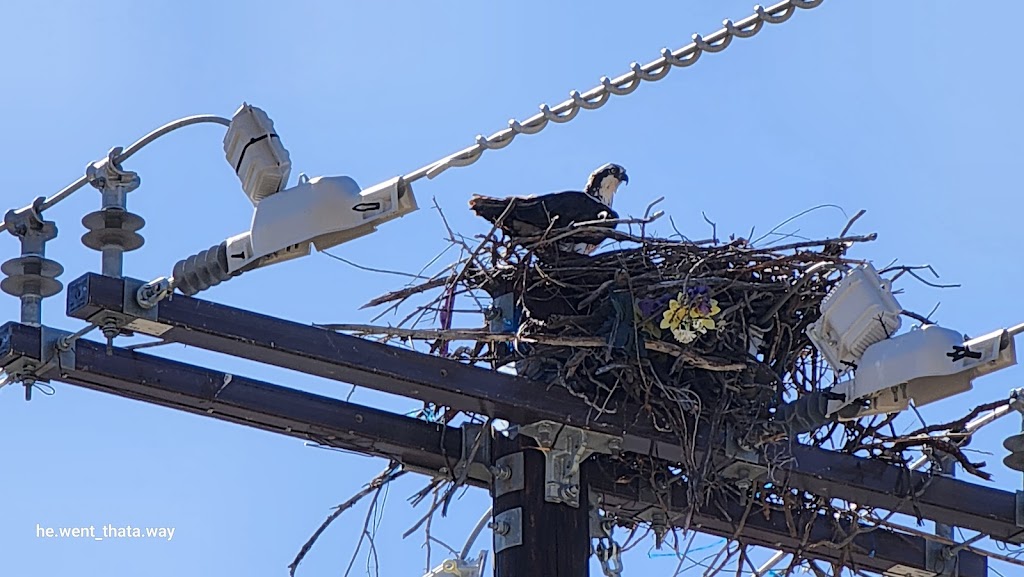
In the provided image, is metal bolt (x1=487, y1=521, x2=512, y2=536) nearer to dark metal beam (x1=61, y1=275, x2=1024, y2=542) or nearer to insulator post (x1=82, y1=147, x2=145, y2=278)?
dark metal beam (x1=61, y1=275, x2=1024, y2=542)

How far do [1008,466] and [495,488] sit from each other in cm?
206

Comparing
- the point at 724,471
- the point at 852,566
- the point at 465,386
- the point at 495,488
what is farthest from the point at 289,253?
the point at 852,566

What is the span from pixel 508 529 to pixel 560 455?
0.32 m

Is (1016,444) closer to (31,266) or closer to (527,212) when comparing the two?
(527,212)

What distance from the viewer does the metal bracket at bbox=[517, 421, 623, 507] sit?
9766 mm

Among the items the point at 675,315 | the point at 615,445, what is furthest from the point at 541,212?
the point at 615,445

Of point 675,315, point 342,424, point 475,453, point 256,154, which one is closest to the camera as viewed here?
point 256,154

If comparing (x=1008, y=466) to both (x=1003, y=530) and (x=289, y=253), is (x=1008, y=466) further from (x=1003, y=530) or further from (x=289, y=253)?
(x=289, y=253)

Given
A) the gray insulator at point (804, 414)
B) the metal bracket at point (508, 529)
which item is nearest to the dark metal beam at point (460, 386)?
the gray insulator at point (804, 414)

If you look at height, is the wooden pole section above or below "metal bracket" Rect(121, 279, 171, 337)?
below

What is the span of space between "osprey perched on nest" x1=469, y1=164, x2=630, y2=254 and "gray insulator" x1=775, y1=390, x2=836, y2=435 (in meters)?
1.13

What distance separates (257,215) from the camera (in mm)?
8641

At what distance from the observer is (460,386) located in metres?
9.42

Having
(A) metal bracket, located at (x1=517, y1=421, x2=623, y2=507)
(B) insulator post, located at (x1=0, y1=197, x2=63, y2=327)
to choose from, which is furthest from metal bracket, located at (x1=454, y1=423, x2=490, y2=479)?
(B) insulator post, located at (x1=0, y1=197, x2=63, y2=327)
